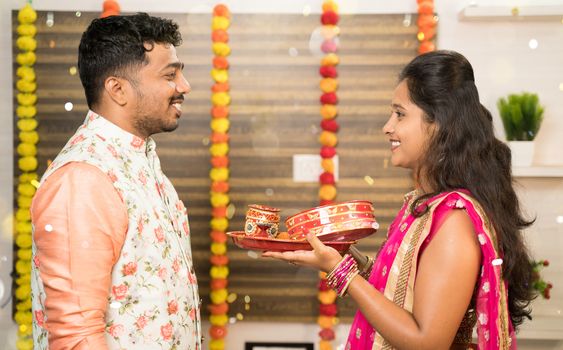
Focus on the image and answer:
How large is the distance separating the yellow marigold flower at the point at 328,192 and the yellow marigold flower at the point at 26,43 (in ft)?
5.09

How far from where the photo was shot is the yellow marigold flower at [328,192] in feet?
9.28

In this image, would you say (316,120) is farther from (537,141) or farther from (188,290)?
(188,290)

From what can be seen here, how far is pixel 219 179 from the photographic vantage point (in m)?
2.85

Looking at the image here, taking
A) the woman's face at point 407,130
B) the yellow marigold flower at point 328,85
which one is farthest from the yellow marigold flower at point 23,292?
the woman's face at point 407,130

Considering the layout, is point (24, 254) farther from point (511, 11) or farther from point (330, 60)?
point (511, 11)

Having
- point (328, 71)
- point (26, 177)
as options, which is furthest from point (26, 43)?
point (328, 71)

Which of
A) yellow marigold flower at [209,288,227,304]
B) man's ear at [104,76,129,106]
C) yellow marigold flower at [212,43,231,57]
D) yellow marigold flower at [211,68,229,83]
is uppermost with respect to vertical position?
yellow marigold flower at [212,43,231,57]

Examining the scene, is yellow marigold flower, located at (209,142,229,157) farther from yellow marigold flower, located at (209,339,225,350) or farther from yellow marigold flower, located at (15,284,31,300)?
yellow marigold flower, located at (15,284,31,300)

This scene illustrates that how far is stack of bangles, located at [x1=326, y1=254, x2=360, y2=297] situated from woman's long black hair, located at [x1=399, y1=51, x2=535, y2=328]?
29cm

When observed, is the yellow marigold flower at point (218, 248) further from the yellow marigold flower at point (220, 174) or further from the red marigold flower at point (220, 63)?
the red marigold flower at point (220, 63)

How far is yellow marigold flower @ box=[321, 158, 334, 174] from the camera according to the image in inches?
112

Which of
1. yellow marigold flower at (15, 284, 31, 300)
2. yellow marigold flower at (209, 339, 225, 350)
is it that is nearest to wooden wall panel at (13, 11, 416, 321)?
yellow marigold flower at (209, 339, 225, 350)

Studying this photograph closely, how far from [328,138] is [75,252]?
5.81 feet

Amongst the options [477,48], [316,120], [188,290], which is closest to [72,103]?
[316,120]
